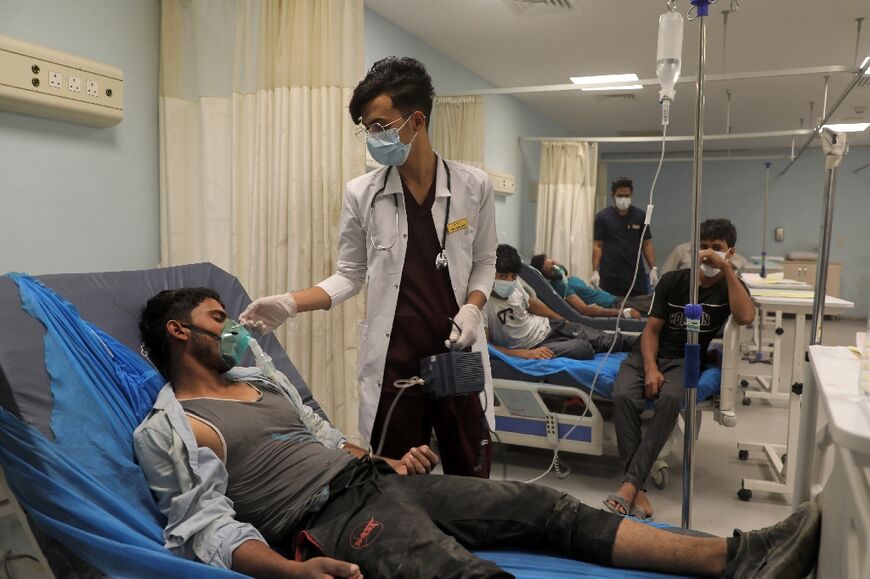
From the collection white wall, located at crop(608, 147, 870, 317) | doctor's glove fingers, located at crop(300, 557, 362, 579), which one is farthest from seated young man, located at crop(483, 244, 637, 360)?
white wall, located at crop(608, 147, 870, 317)

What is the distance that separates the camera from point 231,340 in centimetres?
163

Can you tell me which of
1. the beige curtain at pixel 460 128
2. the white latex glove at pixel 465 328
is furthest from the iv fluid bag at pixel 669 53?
the beige curtain at pixel 460 128

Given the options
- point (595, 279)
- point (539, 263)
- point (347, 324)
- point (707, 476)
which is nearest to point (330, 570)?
point (347, 324)

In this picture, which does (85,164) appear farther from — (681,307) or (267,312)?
(681,307)

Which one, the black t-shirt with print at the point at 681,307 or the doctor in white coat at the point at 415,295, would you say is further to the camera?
the black t-shirt with print at the point at 681,307

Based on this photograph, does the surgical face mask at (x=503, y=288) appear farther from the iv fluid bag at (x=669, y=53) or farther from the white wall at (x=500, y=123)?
the iv fluid bag at (x=669, y=53)

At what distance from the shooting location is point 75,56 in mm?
2240

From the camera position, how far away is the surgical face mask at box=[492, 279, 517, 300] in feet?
11.0

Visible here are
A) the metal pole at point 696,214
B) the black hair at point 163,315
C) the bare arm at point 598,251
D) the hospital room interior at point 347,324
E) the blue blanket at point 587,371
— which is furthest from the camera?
the bare arm at point 598,251

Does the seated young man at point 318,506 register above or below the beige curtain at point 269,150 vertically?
below

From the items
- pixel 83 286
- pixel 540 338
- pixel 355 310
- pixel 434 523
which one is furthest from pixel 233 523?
pixel 540 338

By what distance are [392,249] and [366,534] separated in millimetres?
766

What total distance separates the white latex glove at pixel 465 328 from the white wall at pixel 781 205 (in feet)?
27.7

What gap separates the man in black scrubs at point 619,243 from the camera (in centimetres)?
490
